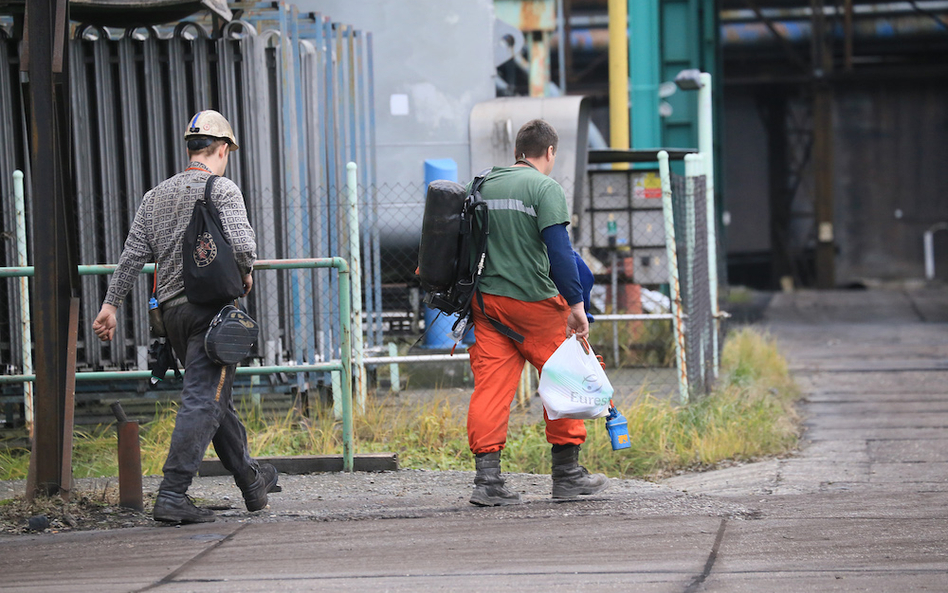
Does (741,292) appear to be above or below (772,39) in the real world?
below

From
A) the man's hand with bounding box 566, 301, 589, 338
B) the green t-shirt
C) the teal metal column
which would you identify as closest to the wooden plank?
the green t-shirt

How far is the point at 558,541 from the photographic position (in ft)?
14.1

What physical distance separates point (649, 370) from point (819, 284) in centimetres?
1583

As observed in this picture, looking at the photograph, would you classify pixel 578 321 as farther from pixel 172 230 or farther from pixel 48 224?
pixel 48 224

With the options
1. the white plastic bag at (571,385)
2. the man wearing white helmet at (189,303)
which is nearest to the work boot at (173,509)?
the man wearing white helmet at (189,303)

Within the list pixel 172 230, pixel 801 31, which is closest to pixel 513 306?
pixel 172 230

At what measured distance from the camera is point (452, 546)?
4285mm

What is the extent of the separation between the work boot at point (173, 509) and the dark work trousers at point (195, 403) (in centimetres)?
3

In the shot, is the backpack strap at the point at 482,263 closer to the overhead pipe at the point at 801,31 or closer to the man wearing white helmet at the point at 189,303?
the man wearing white helmet at the point at 189,303

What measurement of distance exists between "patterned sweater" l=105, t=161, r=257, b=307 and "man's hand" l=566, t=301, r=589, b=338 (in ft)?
4.97

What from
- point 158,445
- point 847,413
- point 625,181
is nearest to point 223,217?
point 158,445

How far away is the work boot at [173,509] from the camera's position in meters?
4.64

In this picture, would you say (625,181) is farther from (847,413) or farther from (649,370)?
(847,413)

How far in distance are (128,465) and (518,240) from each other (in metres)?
2.16
